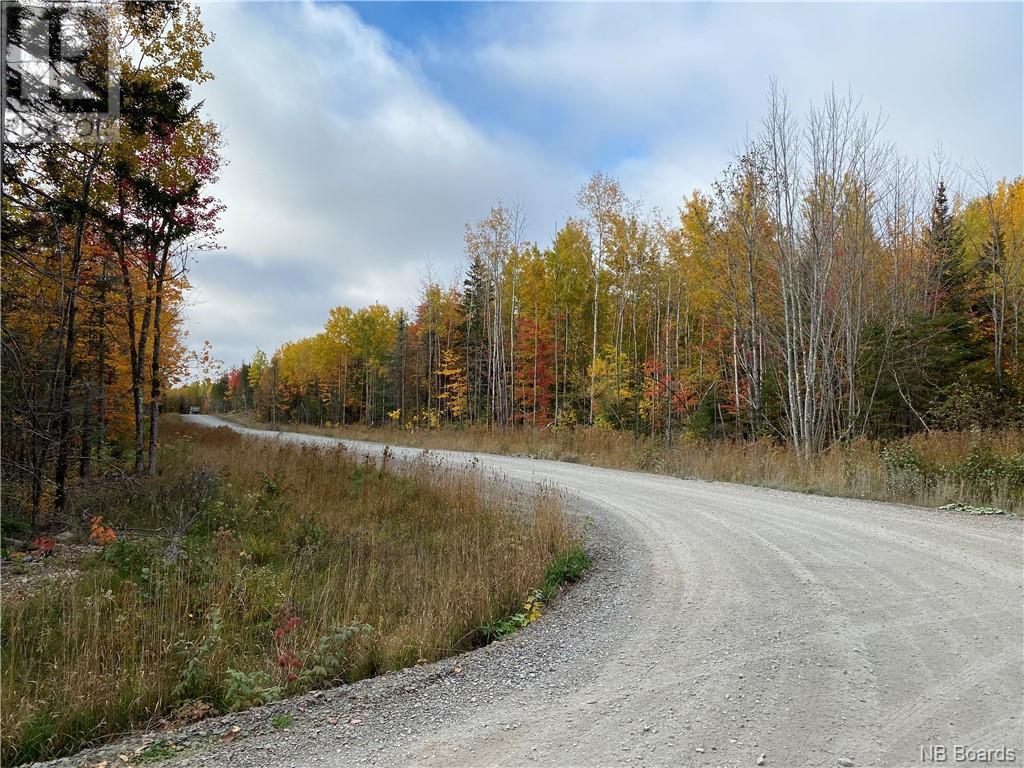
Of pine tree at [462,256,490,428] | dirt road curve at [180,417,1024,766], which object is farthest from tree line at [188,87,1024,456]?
dirt road curve at [180,417,1024,766]

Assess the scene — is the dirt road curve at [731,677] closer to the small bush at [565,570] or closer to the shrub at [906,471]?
the small bush at [565,570]

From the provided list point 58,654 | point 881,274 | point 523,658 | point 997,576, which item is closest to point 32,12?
point 58,654

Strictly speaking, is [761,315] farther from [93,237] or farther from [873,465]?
[93,237]

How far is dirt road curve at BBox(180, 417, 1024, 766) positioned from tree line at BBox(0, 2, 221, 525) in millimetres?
5047

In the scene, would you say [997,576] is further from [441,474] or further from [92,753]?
[441,474]

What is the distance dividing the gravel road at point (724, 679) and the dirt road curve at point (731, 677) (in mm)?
11

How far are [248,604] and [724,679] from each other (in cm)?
427

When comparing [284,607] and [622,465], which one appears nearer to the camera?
[284,607]

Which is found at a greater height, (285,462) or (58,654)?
(285,462)

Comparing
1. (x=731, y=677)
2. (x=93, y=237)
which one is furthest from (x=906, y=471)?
(x=93, y=237)

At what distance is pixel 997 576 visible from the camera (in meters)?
4.35

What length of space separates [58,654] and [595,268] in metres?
24.7

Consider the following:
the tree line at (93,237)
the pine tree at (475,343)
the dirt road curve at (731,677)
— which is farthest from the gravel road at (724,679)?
the pine tree at (475,343)

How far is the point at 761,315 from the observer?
14867 millimetres
